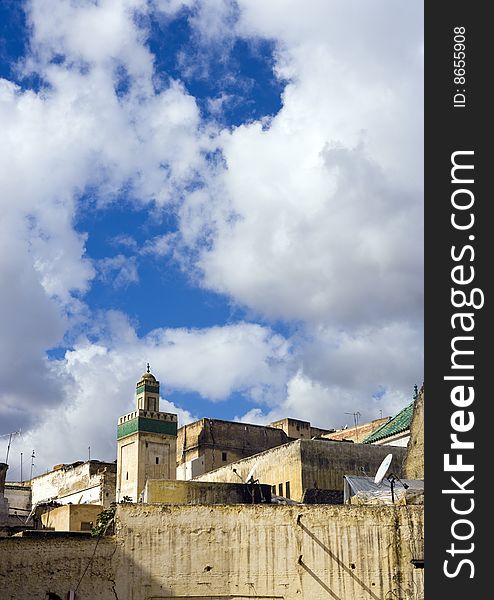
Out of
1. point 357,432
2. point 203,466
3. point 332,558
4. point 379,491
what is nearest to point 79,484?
point 203,466

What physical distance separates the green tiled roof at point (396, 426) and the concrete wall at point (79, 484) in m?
16.4

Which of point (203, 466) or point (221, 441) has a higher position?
point (221, 441)

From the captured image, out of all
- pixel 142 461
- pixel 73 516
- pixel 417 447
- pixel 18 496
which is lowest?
pixel 73 516

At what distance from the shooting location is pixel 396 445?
47.2m

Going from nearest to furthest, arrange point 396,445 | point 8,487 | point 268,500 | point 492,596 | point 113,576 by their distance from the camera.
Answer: point 492,596 → point 113,576 → point 268,500 → point 396,445 → point 8,487

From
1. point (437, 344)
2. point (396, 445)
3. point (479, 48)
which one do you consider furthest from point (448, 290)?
point (396, 445)

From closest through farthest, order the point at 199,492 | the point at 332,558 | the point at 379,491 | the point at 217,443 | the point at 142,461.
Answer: the point at 332,558 < the point at 379,491 < the point at 199,492 < the point at 142,461 < the point at 217,443

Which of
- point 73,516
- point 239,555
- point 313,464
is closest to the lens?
point 239,555

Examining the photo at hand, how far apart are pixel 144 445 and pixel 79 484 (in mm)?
8267

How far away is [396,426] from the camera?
49.8 metres

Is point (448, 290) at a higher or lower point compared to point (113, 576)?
higher

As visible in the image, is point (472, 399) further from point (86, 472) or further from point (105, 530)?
point (86, 472)

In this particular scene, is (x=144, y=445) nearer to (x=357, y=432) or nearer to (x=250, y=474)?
(x=250, y=474)

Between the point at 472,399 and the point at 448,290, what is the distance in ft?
7.01
